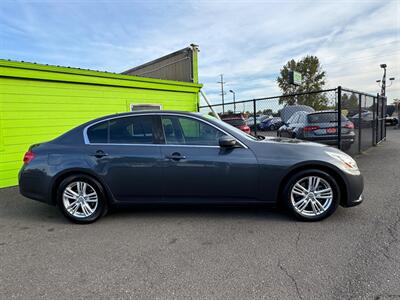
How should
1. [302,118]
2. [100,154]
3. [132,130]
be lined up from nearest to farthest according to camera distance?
[100,154] → [132,130] → [302,118]

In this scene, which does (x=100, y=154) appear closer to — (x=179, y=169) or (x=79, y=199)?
(x=79, y=199)

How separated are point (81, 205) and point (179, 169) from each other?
1.48 meters

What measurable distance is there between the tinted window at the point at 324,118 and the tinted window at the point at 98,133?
583cm

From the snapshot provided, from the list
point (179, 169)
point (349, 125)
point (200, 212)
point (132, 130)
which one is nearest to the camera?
point (179, 169)

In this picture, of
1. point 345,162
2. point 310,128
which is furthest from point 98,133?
point 310,128

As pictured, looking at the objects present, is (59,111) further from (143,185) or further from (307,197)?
(307,197)

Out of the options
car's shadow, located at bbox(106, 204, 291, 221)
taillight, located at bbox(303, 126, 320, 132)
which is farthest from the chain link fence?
car's shadow, located at bbox(106, 204, 291, 221)

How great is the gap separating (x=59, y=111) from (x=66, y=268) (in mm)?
5078

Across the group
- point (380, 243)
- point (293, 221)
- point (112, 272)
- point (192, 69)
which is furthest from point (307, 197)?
point (192, 69)

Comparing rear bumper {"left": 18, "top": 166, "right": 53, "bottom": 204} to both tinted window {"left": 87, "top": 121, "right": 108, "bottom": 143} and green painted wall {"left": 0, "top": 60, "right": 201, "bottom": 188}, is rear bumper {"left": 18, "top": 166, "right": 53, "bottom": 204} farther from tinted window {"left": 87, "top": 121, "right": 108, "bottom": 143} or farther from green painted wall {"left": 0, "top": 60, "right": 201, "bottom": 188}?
green painted wall {"left": 0, "top": 60, "right": 201, "bottom": 188}

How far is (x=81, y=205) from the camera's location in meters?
4.12

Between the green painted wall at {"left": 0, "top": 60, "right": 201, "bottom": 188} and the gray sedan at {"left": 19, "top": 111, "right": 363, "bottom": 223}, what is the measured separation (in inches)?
102

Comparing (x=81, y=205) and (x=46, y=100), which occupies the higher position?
(x=46, y=100)

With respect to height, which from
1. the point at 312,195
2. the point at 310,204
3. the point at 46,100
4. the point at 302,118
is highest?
the point at 46,100
